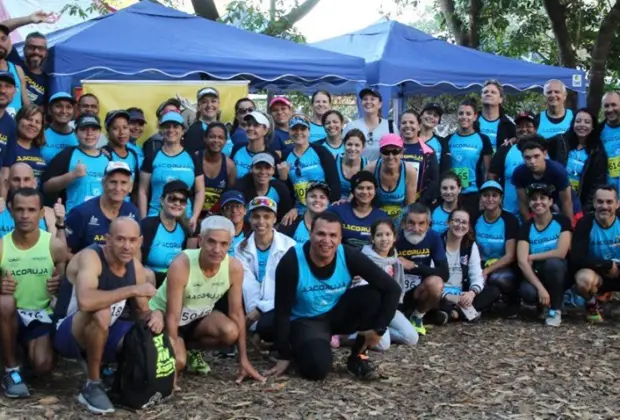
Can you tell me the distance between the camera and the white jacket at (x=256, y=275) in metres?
5.39

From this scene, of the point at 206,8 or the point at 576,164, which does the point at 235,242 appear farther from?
the point at 206,8

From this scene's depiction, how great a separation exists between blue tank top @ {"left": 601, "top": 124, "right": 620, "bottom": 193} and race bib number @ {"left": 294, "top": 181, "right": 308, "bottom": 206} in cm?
289

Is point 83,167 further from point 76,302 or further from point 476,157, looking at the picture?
point 476,157

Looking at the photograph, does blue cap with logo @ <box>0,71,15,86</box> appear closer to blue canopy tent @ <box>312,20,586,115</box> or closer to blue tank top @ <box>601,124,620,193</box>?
blue canopy tent @ <box>312,20,586,115</box>

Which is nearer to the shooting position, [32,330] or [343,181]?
[32,330]

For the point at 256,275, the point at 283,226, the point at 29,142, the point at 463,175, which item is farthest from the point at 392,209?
the point at 29,142

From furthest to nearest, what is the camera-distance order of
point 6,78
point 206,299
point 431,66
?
point 431,66, point 6,78, point 206,299

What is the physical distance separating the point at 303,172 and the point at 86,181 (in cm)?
180

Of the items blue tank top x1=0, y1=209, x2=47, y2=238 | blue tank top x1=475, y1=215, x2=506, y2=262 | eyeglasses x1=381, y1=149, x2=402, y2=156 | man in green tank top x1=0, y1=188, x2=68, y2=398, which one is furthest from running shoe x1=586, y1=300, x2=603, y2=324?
blue tank top x1=0, y1=209, x2=47, y2=238

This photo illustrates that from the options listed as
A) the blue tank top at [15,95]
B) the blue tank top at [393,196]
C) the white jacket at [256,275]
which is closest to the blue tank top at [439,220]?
the blue tank top at [393,196]

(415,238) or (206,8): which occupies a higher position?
(206,8)

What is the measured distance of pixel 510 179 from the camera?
713cm

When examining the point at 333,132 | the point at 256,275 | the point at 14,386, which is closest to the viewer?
the point at 14,386

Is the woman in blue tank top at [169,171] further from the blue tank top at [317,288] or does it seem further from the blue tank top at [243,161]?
the blue tank top at [317,288]
